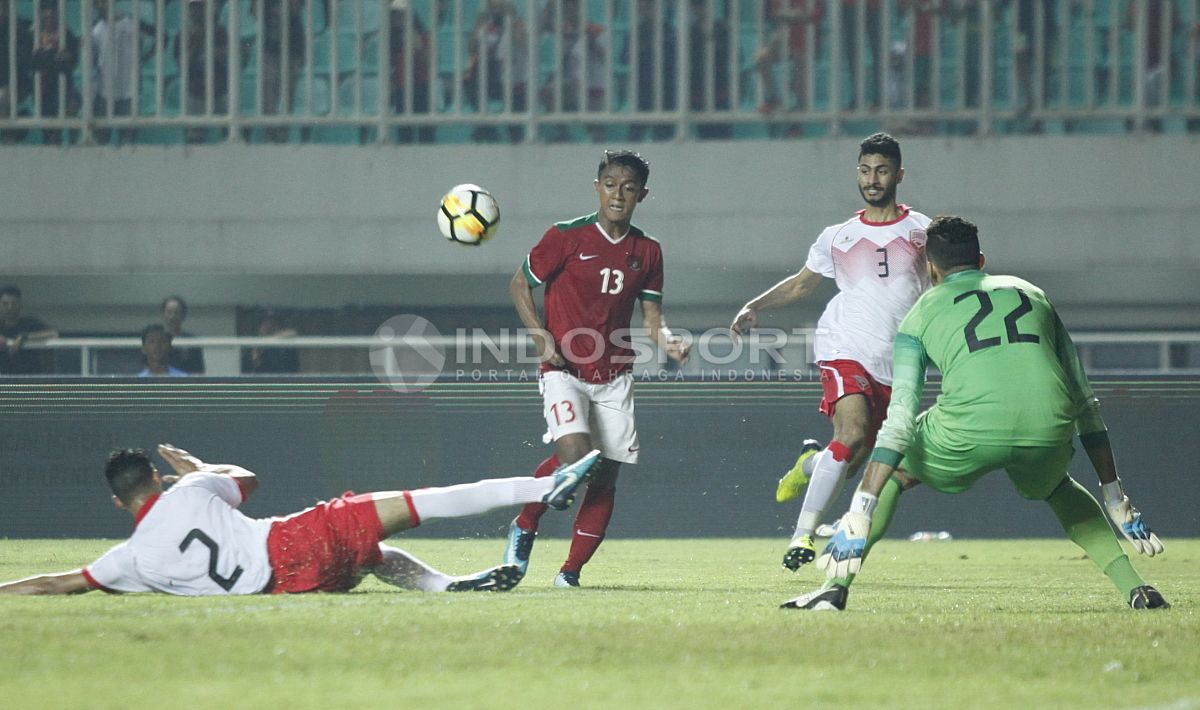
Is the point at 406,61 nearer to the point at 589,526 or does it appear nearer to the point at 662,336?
the point at 662,336

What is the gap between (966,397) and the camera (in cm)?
610

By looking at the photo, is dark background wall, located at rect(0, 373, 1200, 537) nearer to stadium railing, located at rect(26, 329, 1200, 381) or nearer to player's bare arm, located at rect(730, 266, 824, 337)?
stadium railing, located at rect(26, 329, 1200, 381)

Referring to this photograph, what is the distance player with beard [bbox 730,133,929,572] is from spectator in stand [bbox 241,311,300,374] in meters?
9.36

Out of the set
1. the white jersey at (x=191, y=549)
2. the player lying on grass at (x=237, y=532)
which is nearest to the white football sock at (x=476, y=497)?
the player lying on grass at (x=237, y=532)

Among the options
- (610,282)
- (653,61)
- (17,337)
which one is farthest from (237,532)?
(653,61)

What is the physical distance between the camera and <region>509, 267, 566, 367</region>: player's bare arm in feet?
26.0

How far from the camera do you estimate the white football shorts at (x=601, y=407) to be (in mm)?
7887

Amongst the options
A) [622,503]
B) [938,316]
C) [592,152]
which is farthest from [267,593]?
[592,152]

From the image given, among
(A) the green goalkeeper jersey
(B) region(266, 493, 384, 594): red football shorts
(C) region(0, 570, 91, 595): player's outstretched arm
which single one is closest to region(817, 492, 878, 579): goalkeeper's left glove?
(A) the green goalkeeper jersey

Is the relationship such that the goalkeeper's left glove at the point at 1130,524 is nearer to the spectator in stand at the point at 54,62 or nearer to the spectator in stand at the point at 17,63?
the spectator in stand at the point at 54,62

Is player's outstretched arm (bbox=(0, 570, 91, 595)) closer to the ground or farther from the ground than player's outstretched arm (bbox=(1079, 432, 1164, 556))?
closer to the ground

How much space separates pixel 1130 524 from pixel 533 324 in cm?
297

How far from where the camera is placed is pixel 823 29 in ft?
60.6

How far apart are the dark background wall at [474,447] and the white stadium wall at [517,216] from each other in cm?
513
